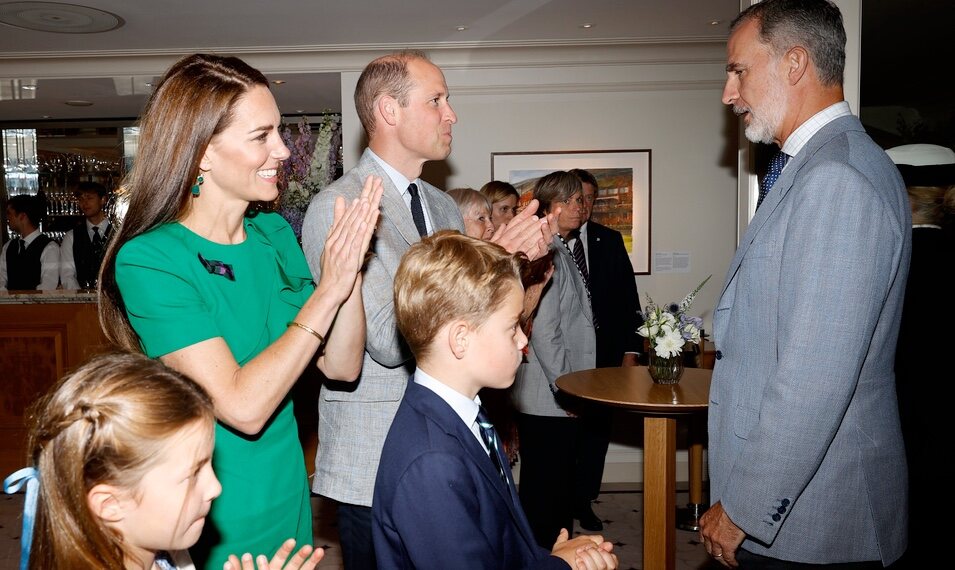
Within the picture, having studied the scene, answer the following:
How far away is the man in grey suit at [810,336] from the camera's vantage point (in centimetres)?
159

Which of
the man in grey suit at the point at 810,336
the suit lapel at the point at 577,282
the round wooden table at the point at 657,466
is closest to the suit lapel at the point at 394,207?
the man in grey suit at the point at 810,336

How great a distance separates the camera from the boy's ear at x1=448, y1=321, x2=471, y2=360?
4.93ft

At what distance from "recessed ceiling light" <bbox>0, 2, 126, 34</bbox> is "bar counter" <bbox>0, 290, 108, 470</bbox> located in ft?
6.57

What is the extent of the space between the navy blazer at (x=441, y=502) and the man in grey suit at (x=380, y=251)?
1.38 ft

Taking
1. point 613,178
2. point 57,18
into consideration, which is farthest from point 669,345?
point 57,18

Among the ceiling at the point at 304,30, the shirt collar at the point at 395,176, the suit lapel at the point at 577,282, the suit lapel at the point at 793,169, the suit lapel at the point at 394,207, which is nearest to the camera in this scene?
the suit lapel at the point at 793,169

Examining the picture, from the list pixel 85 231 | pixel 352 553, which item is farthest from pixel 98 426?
pixel 85 231

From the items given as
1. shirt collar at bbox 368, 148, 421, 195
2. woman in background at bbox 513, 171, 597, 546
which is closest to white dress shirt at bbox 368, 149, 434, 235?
shirt collar at bbox 368, 148, 421, 195

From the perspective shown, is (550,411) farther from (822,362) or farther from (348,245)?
(348,245)

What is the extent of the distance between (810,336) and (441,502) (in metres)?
0.89

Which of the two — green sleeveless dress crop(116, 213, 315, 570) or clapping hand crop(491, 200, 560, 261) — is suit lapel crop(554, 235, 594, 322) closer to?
clapping hand crop(491, 200, 560, 261)

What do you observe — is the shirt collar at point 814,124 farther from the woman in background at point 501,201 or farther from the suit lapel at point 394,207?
the woman in background at point 501,201

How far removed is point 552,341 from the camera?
3.83 metres

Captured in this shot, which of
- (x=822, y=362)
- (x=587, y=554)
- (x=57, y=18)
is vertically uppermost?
(x=57, y=18)
